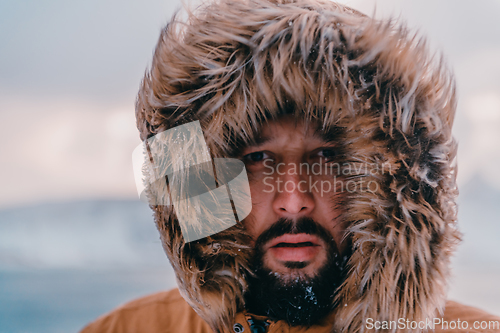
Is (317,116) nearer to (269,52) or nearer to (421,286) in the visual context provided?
(269,52)

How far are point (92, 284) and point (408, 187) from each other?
1233 millimetres

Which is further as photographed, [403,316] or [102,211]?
[102,211]

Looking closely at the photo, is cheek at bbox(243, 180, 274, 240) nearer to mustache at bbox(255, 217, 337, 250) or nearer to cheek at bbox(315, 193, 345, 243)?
mustache at bbox(255, 217, 337, 250)

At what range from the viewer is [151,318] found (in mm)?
1066

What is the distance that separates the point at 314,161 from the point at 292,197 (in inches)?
5.0

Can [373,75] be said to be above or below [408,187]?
above

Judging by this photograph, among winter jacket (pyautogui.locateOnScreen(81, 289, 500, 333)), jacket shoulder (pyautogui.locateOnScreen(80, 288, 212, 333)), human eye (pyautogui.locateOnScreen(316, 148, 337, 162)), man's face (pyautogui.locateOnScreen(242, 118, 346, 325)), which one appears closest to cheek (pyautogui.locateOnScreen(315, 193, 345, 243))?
man's face (pyautogui.locateOnScreen(242, 118, 346, 325))

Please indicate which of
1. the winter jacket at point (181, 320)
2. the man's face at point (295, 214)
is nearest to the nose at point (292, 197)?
the man's face at point (295, 214)

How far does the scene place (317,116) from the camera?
0.79m

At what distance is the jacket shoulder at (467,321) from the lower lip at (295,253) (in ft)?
1.40

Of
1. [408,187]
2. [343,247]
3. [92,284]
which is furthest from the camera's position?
[92,284]

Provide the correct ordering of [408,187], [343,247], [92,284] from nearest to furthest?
[408,187] < [343,247] < [92,284]

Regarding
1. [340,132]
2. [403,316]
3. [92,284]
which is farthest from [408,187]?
[92,284]

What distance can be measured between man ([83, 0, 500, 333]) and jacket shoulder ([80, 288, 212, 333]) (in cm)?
23
